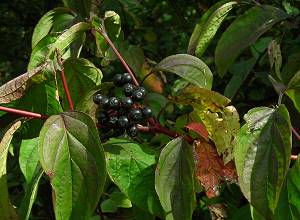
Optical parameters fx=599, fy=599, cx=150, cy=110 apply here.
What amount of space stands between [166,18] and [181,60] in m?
1.95

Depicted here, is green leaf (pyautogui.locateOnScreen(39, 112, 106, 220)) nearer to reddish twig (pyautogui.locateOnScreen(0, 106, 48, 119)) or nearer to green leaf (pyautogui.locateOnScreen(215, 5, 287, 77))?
reddish twig (pyautogui.locateOnScreen(0, 106, 48, 119))

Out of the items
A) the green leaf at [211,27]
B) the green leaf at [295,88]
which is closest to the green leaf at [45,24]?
the green leaf at [211,27]

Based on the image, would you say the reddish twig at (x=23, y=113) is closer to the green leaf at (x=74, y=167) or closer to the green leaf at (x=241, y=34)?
the green leaf at (x=74, y=167)

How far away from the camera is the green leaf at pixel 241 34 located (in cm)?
153

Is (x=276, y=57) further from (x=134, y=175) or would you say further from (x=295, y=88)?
(x=134, y=175)

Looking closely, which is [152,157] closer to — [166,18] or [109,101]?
[109,101]

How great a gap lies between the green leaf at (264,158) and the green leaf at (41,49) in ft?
1.74

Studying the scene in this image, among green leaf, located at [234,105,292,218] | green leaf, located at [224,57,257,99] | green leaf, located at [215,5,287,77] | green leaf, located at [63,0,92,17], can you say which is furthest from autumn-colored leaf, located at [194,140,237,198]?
green leaf, located at [63,0,92,17]

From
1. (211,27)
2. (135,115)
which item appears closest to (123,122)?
(135,115)

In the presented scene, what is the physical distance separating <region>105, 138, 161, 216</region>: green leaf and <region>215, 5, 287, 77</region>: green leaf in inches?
16.6

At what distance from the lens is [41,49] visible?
1392 mm

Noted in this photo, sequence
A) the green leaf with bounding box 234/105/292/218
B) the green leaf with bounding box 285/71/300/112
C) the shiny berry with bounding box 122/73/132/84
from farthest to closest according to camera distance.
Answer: the shiny berry with bounding box 122/73/132/84, the green leaf with bounding box 285/71/300/112, the green leaf with bounding box 234/105/292/218

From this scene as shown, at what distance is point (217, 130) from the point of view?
1.12 m

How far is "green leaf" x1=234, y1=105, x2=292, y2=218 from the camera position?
1030 mm
